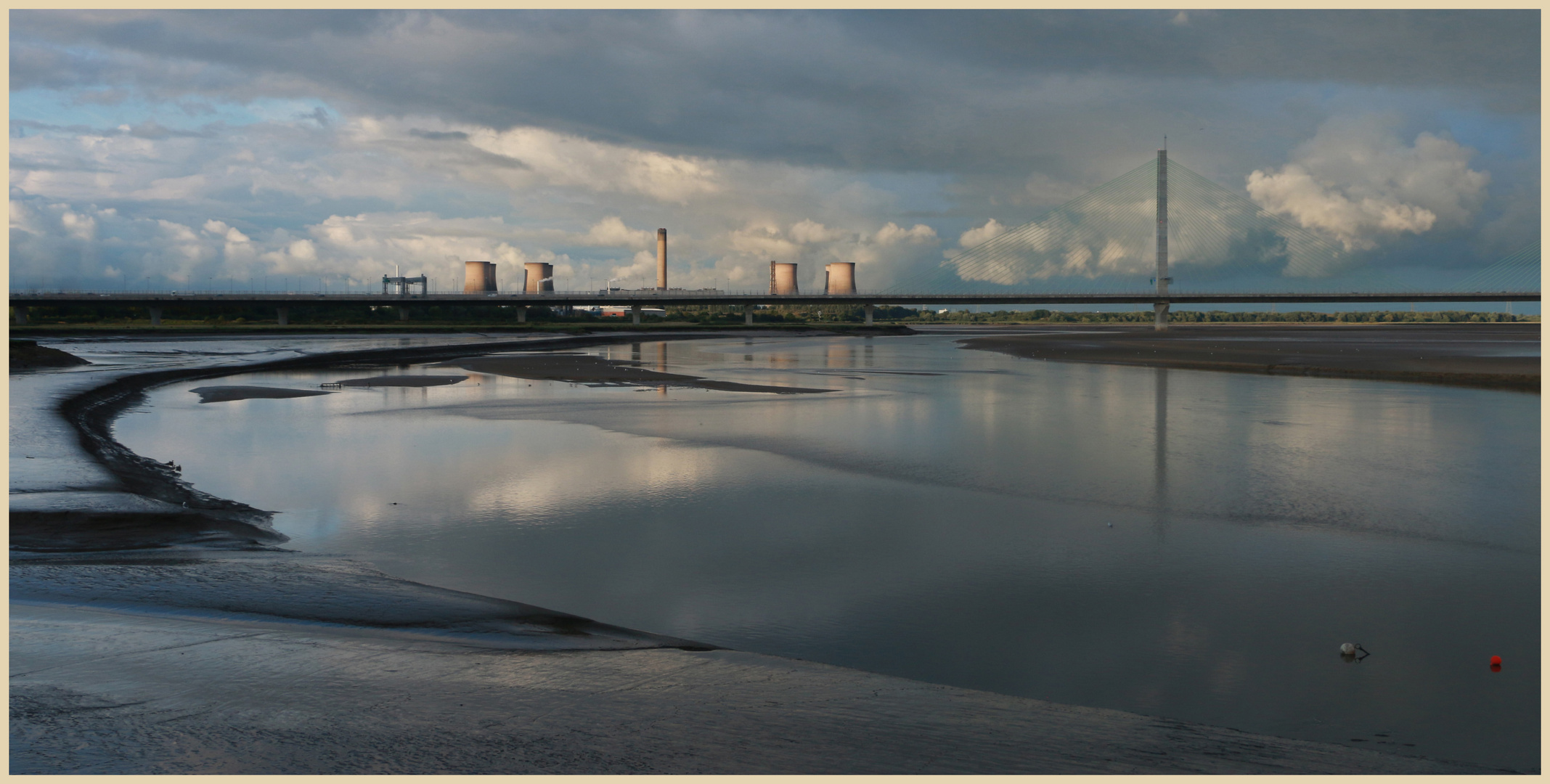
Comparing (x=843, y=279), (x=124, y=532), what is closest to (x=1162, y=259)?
(x=843, y=279)

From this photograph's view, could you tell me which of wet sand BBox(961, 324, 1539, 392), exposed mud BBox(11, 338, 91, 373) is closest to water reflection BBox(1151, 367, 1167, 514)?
wet sand BBox(961, 324, 1539, 392)

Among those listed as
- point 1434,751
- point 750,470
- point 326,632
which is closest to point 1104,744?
point 1434,751

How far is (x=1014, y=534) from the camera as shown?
1155cm

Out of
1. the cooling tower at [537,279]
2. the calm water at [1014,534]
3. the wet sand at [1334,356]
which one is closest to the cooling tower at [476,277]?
the cooling tower at [537,279]

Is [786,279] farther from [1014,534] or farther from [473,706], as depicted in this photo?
[473,706]

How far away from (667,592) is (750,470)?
7.02 metres

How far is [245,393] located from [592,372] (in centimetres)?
1413

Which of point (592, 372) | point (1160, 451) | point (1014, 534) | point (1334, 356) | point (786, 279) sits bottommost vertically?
point (1014, 534)

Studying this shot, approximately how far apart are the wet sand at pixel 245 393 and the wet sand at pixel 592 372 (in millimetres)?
8486

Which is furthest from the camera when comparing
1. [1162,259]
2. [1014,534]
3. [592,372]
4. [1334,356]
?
[1162,259]

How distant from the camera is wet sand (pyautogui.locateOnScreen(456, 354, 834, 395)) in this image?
112ft

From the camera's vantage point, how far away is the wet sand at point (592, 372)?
112ft

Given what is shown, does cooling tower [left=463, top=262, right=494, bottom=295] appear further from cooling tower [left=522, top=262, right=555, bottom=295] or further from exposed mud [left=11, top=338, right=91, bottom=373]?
exposed mud [left=11, top=338, right=91, bottom=373]

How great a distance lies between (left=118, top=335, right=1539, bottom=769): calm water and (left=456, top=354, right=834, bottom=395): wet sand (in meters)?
8.74
